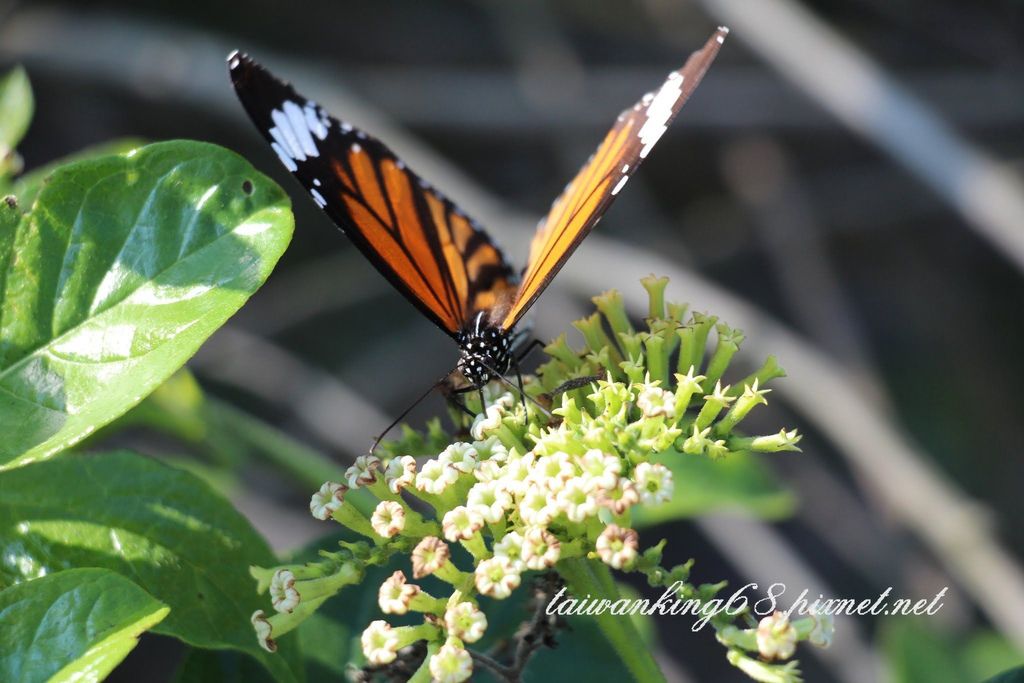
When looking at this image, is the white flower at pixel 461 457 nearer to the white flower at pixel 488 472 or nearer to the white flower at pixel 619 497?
the white flower at pixel 488 472

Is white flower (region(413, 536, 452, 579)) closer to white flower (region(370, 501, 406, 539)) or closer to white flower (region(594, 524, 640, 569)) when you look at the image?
white flower (region(370, 501, 406, 539))

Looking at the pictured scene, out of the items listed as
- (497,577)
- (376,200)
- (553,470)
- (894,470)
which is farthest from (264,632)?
(894,470)

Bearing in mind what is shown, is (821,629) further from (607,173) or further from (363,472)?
(607,173)

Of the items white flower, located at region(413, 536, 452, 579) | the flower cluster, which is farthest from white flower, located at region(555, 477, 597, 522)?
white flower, located at region(413, 536, 452, 579)

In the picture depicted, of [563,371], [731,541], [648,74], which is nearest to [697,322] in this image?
[563,371]

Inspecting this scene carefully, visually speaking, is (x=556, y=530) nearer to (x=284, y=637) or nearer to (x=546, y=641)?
(x=546, y=641)

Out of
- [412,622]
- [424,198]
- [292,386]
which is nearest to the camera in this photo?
[412,622]

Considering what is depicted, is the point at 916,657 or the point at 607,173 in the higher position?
the point at 607,173
